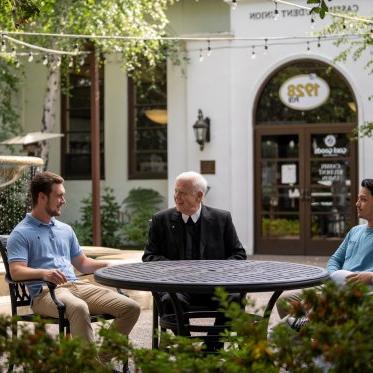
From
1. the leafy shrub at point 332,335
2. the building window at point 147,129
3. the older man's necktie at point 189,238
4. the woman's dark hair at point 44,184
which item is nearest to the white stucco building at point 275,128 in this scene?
the building window at point 147,129

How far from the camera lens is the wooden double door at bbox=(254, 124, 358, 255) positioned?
618 inches

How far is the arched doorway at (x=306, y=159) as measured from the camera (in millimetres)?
15688

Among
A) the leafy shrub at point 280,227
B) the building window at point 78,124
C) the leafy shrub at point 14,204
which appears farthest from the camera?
the building window at point 78,124

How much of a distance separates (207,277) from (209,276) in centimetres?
5

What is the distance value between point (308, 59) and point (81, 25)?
4.18 meters

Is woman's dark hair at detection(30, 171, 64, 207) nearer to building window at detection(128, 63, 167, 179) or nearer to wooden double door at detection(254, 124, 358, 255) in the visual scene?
wooden double door at detection(254, 124, 358, 255)

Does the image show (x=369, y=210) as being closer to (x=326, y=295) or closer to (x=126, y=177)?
(x=326, y=295)

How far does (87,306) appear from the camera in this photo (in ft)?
17.2

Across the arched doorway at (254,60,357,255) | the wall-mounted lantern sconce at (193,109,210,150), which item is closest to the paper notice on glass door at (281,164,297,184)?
the arched doorway at (254,60,357,255)

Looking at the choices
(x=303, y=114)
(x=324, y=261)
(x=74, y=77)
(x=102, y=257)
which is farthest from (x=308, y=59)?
(x=102, y=257)

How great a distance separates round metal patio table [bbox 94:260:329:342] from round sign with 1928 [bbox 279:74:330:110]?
10553 mm

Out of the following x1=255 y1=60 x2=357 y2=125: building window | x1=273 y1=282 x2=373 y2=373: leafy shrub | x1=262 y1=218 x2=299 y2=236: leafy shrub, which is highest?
x1=255 y1=60 x2=357 y2=125: building window

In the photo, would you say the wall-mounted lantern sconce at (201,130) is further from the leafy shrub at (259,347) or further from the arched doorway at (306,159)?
the leafy shrub at (259,347)

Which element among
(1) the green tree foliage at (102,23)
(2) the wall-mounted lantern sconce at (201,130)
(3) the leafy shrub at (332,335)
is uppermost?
(1) the green tree foliage at (102,23)
